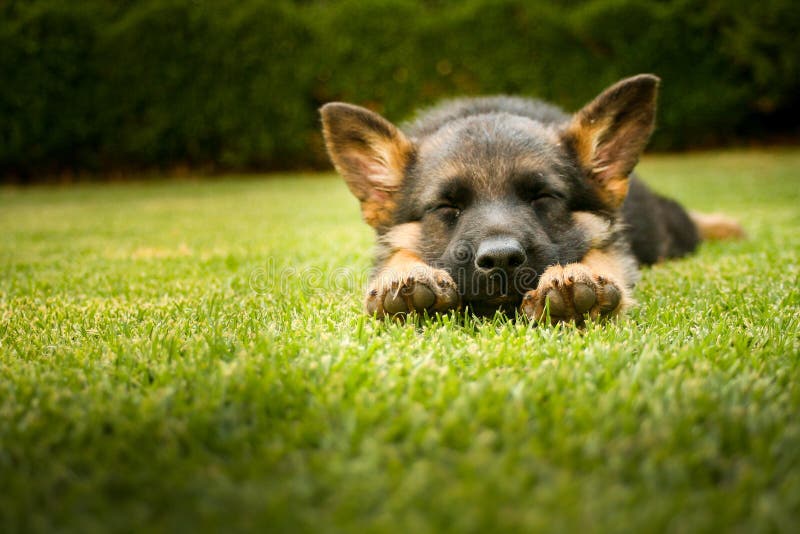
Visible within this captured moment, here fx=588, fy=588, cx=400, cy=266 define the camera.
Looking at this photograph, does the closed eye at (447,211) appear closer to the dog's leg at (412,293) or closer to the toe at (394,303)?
the dog's leg at (412,293)

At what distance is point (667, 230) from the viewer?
4934 mm

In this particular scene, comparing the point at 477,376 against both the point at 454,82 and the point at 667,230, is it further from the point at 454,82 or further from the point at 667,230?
the point at 454,82

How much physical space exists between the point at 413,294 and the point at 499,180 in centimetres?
98

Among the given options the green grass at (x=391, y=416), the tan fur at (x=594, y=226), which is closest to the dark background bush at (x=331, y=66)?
the tan fur at (x=594, y=226)

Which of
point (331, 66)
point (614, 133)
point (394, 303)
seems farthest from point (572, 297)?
point (331, 66)

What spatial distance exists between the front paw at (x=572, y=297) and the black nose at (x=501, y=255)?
148mm

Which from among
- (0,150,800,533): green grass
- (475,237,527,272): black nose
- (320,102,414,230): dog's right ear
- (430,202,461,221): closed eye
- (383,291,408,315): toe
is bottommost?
(0,150,800,533): green grass

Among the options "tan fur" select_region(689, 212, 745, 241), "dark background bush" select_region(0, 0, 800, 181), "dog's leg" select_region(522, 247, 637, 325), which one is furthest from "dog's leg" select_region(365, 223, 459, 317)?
"dark background bush" select_region(0, 0, 800, 181)

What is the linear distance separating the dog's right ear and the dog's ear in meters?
1.05

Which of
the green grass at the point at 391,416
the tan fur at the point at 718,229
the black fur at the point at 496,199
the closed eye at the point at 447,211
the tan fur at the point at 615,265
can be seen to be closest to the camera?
the green grass at the point at 391,416

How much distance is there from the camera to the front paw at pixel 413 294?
259 centimetres

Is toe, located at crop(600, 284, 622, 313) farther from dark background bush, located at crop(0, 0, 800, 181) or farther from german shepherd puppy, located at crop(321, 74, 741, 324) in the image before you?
dark background bush, located at crop(0, 0, 800, 181)

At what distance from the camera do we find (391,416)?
157 cm

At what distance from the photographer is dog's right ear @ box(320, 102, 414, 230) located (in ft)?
12.0
